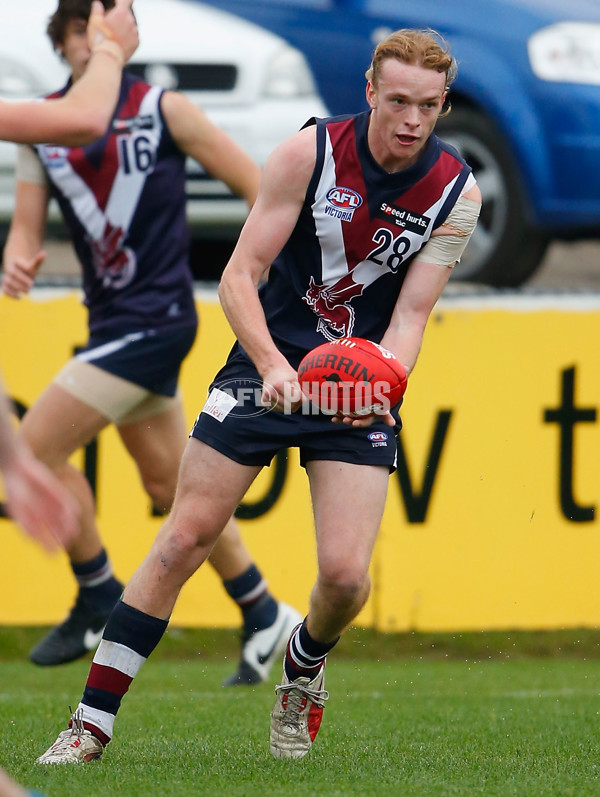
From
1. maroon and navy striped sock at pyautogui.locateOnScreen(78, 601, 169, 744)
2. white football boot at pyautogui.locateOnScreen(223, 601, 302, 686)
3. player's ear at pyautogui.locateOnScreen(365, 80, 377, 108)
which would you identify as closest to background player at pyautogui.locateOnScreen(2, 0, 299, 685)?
white football boot at pyautogui.locateOnScreen(223, 601, 302, 686)

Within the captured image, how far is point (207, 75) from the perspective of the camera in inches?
345

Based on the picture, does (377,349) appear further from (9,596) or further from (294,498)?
(9,596)

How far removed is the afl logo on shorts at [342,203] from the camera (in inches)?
168

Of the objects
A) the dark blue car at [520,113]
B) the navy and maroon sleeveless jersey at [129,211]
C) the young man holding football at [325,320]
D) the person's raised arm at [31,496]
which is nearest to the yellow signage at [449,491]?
the navy and maroon sleeveless jersey at [129,211]

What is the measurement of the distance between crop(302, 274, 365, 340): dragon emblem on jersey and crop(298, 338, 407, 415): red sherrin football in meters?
0.33

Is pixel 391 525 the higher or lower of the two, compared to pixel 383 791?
lower

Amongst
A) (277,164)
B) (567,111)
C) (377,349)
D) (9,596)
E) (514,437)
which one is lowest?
(9,596)

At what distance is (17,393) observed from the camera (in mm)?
6836

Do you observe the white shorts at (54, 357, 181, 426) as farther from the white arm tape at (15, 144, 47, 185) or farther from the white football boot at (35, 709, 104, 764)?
the white football boot at (35, 709, 104, 764)

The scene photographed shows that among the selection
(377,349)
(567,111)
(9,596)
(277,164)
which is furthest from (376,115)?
(567,111)

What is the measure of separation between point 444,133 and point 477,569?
3.21 metres

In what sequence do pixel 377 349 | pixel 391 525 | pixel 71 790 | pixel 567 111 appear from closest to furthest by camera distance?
1. pixel 71 790
2. pixel 377 349
3. pixel 391 525
4. pixel 567 111

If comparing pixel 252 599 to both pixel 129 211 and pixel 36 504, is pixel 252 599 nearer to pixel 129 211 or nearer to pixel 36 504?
pixel 129 211

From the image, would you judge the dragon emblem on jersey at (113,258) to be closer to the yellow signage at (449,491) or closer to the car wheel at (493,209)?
the yellow signage at (449,491)
